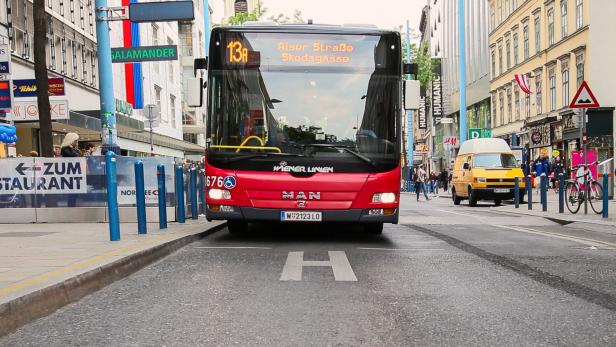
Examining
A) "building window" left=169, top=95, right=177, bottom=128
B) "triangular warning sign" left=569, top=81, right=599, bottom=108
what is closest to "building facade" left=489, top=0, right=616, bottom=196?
"triangular warning sign" left=569, top=81, right=599, bottom=108

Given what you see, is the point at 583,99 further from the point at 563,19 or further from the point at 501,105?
the point at 501,105

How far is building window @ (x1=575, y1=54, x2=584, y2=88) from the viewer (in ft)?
97.5

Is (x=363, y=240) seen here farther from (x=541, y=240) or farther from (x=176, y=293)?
(x=176, y=293)

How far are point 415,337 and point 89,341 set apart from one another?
1.92 metres

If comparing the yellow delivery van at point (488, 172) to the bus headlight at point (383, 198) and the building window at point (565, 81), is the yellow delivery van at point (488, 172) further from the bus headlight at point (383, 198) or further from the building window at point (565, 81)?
the bus headlight at point (383, 198)

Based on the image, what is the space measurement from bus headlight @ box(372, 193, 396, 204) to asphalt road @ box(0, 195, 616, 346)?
0.68m

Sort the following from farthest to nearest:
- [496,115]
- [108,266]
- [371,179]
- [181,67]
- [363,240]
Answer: [181,67] → [496,115] → [363,240] → [371,179] → [108,266]

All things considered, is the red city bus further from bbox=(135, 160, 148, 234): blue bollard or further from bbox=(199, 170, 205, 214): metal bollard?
bbox=(199, 170, 205, 214): metal bollard

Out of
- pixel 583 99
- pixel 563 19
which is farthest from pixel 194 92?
pixel 563 19

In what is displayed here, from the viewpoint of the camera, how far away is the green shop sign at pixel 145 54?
1223cm

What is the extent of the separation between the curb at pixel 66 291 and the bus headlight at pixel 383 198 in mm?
3073

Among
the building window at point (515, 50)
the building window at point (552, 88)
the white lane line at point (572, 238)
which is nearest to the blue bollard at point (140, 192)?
the white lane line at point (572, 238)

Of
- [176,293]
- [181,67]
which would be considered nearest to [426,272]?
[176,293]

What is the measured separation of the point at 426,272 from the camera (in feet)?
21.5
